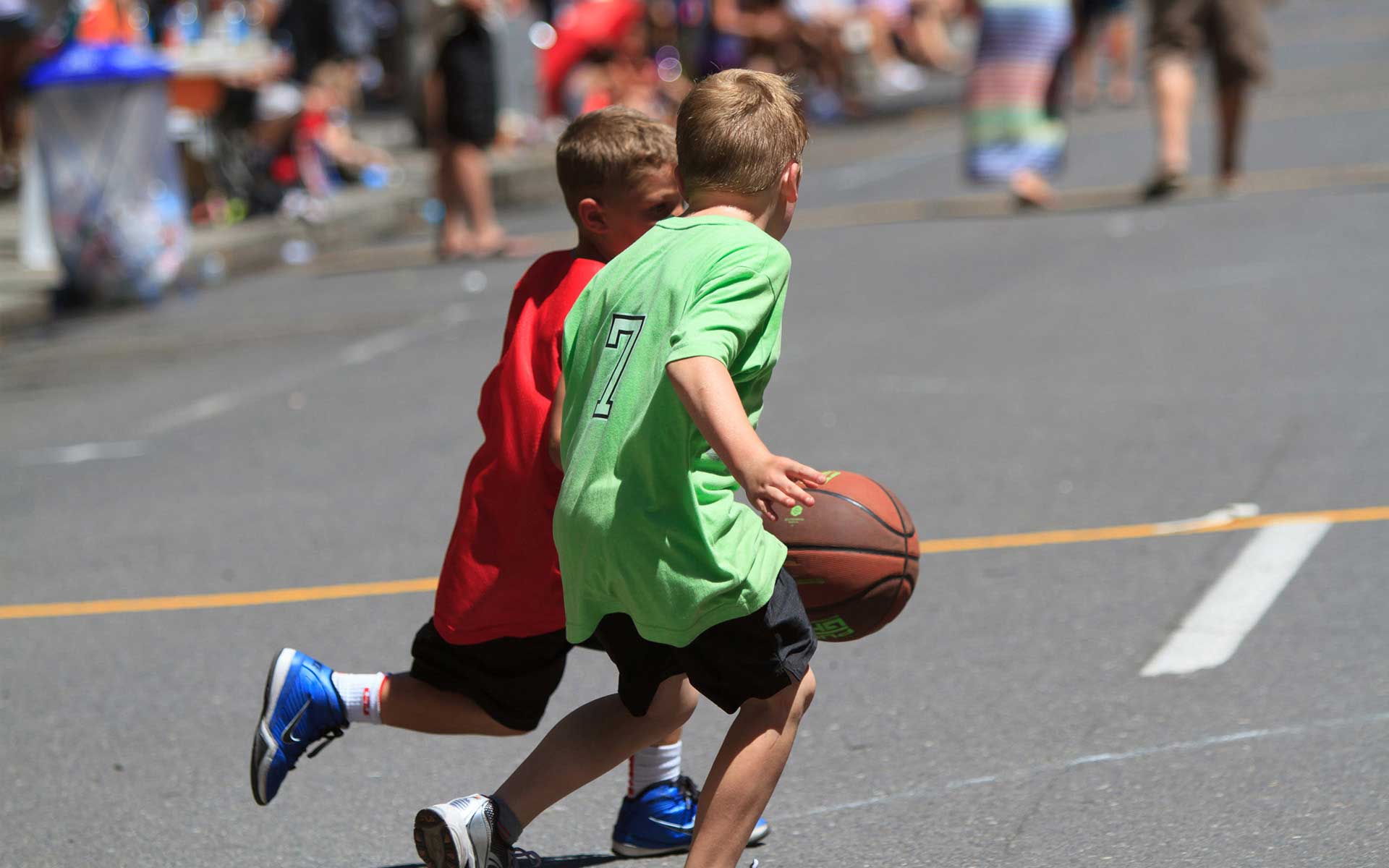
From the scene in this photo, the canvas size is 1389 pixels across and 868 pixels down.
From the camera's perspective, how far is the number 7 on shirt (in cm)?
320

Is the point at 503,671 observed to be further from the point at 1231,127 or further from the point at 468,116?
the point at 1231,127

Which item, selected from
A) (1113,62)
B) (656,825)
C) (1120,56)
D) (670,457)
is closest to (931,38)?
(1113,62)

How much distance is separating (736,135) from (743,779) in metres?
1.10

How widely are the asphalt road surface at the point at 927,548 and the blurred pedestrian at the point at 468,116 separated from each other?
53 cm

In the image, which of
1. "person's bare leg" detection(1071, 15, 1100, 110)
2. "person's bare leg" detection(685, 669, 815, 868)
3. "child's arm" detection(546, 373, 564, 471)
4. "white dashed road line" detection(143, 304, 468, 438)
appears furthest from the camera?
"person's bare leg" detection(1071, 15, 1100, 110)

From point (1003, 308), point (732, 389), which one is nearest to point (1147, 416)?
point (1003, 308)

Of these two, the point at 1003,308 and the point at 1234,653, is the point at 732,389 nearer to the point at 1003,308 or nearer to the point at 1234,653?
the point at 1234,653

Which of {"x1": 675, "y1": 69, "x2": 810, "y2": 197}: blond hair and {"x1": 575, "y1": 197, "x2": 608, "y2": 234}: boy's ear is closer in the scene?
{"x1": 675, "y1": 69, "x2": 810, "y2": 197}: blond hair

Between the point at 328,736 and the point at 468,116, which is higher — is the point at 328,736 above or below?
above

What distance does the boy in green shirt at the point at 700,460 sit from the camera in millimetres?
3107

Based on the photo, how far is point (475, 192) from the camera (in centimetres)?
1241

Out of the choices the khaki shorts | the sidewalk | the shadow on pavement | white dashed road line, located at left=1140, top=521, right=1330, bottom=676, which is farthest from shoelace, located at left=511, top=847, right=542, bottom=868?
the khaki shorts

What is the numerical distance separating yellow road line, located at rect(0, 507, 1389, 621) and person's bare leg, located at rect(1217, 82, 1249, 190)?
6929 millimetres

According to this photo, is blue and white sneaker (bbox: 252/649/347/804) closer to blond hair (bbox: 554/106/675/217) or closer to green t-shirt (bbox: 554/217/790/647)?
green t-shirt (bbox: 554/217/790/647)
